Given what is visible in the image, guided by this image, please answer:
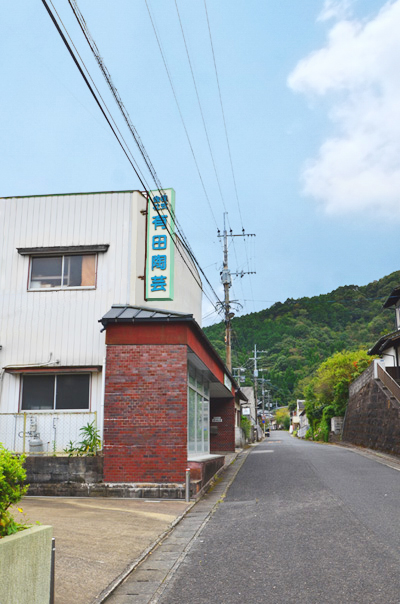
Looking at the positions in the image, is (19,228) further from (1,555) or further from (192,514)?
(1,555)

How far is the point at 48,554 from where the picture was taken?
4.45 m

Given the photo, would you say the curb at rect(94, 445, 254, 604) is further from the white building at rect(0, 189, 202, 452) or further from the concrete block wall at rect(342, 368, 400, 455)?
the concrete block wall at rect(342, 368, 400, 455)

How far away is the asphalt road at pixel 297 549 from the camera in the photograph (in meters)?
5.14

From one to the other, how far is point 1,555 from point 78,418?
905 cm

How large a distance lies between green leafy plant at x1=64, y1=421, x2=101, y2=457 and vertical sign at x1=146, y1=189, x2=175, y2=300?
3516 mm

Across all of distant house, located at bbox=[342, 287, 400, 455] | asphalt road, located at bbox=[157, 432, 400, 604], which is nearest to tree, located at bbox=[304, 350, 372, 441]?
distant house, located at bbox=[342, 287, 400, 455]

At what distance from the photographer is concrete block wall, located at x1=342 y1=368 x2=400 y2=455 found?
21.9 metres

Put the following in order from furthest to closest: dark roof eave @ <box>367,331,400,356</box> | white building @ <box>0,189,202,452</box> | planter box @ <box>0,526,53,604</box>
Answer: dark roof eave @ <box>367,331,400,356</box> → white building @ <box>0,189,202,452</box> → planter box @ <box>0,526,53,604</box>

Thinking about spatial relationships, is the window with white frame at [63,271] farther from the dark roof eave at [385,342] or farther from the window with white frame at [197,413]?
the dark roof eave at [385,342]

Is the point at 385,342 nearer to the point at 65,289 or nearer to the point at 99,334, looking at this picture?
the point at 99,334

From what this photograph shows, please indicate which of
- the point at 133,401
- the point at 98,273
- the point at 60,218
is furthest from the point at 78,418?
the point at 60,218

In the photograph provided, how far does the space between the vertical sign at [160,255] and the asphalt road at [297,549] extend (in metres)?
5.05

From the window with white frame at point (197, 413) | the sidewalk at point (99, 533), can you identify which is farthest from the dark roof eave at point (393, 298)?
the sidewalk at point (99, 533)

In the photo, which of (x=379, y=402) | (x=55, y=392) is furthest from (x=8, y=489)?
(x=379, y=402)
